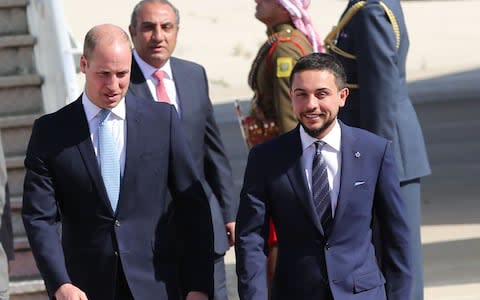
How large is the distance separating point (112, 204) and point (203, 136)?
4.16ft

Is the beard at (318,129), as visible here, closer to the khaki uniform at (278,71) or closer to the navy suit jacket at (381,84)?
the navy suit jacket at (381,84)

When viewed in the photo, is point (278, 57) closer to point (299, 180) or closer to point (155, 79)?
point (155, 79)

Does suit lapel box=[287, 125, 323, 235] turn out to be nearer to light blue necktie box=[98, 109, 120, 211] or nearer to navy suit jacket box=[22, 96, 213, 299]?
navy suit jacket box=[22, 96, 213, 299]

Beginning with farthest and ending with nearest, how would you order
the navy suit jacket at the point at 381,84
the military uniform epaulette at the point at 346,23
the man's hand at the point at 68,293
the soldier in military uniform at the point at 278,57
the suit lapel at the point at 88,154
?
the soldier in military uniform at the point at 278,57 → the military uniform epaulette at the point at 346,23 → the navy suit jacket at the point at 381,84 → the suit lapel at the point at 88,154 → the man's hand at the point at 68,293

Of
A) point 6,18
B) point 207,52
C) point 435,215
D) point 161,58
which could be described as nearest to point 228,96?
point 207,52

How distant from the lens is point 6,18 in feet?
28.4

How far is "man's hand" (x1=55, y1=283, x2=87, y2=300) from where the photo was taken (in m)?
4.66

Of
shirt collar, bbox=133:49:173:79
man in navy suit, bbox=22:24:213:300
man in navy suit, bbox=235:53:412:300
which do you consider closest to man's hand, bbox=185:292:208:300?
man in navy suit, bbox=22:24:213:300

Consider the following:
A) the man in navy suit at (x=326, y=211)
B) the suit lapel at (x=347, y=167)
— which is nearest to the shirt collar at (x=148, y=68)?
the man in navy suit at (x=326, y=211)

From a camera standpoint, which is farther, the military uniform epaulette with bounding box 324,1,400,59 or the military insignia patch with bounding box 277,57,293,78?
the military insignia patch with bounding box 277,57,293,78

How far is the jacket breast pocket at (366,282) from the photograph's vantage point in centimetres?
472

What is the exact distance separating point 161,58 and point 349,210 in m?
1.49

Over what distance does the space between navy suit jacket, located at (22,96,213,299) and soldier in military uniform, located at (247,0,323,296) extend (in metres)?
1.52

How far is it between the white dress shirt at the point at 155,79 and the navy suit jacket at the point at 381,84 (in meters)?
0.90
